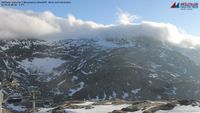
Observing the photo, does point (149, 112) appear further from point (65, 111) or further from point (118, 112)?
point (65, 111)

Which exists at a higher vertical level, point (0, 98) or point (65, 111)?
point (0, 98)

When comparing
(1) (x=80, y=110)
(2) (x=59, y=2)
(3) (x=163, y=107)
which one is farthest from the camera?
(1) (x=80, y=110)

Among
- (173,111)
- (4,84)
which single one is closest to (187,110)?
(173,111)

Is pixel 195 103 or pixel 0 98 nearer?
pixel 0 98

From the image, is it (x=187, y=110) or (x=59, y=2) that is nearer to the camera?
(x=59, y=2)

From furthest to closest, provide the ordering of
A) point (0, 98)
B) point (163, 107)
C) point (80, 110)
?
1. point (80, 110)
2. point (163, 107)
3. point (0, 98)

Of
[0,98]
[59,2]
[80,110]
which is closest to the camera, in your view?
[0,98]

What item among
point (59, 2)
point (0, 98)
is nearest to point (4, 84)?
point (0, 98)

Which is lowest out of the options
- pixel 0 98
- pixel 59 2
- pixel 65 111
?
pixel 65 111

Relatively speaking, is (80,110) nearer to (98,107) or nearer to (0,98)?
(98,107)
